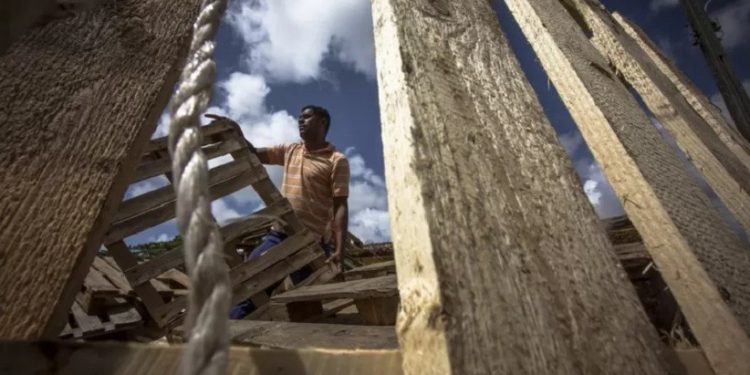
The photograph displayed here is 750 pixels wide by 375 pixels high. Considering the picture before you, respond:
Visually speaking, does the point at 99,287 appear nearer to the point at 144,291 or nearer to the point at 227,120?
the point at 144,291

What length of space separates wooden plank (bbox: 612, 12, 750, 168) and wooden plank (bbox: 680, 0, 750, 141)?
8.94 feet

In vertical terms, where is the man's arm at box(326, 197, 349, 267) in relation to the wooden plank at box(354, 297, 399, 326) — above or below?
above

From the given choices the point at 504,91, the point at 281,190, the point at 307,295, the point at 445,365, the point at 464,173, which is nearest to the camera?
the point at 445,365

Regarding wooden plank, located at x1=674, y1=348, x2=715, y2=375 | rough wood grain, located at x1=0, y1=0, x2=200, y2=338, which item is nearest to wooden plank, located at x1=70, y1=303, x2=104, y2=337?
rough wood grain, located at x1=0, y1=0, x2=200, y2=338

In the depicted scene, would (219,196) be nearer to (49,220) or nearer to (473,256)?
(49,220)

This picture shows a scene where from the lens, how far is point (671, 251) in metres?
0.92

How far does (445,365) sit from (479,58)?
0.71 m

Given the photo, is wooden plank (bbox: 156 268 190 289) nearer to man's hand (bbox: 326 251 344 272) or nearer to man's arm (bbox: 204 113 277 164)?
man's arm (bbox: 204 113 277 164)

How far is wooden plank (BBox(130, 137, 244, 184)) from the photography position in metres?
3.88

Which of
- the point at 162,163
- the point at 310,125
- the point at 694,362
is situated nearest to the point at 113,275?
the point at 162,163

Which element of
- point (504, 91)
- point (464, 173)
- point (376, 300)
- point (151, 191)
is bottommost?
point (376, 300)

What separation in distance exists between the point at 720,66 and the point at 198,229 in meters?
6.79

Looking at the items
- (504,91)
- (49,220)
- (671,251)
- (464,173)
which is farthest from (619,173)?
(49,220)

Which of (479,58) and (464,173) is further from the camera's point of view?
(479,58)
